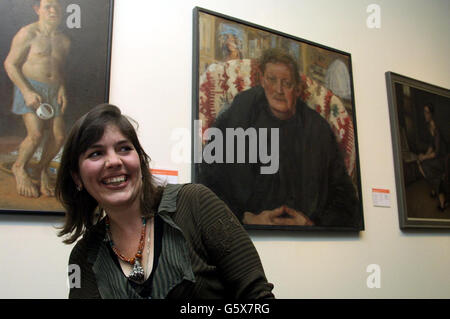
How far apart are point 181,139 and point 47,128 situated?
2.19 ft

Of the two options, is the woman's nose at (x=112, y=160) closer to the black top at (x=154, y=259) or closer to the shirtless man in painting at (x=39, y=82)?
the black top at (x=154, y=259)

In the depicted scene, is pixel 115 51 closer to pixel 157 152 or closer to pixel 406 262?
pixel 157 152

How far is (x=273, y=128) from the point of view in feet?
7.83

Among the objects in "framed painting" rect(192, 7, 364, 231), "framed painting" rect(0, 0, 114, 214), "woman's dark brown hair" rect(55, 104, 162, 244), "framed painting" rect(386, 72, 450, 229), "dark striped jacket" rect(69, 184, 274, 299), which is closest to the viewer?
"dark striped jacket" rect(69, 184, 274, 299)

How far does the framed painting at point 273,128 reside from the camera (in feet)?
7.13

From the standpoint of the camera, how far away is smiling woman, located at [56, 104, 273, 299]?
4.00 feet

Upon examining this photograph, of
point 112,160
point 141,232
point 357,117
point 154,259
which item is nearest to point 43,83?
point 112,160

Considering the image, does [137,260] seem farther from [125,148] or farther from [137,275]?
[125,148]

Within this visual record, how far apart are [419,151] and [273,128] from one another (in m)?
1.40

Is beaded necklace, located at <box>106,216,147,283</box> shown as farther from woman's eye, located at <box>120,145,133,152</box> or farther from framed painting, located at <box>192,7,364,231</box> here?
framed painting, located at <box>192,7,364,231</box>

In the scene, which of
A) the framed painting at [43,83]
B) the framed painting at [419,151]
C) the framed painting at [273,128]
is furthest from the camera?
the framed painting at [419,151]

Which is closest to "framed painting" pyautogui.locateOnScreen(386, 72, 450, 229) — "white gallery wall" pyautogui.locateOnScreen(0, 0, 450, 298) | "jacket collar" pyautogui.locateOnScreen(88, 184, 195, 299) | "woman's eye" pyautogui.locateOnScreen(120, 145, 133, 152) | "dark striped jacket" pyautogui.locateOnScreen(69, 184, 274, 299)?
"white gallery wall" pyautogui.locateOnScreen(0, 0, 450, 298)

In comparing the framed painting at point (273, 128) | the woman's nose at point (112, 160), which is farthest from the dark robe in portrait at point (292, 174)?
the woman's nose at point (112, 160)

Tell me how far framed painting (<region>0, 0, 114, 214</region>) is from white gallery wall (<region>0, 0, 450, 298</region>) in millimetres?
104
